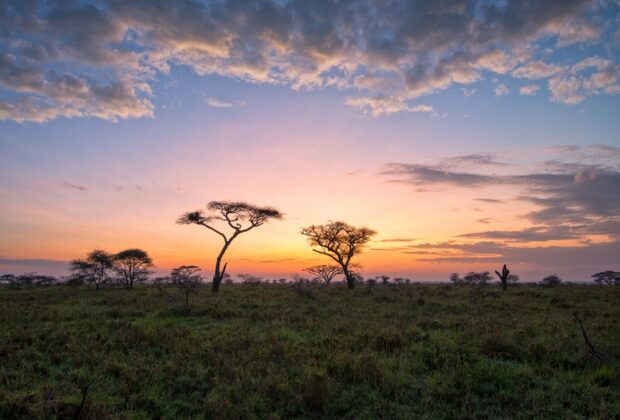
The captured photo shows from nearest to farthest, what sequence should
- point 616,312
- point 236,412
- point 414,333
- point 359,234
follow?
1. point 236,412
2. point 414,333
3. point 616,312
4. point 359,234

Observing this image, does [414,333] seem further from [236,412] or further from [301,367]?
[236,412]

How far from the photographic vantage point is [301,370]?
28.3 feet

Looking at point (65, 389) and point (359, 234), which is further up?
point (359, 234)

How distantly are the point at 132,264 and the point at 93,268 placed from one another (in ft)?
13.1

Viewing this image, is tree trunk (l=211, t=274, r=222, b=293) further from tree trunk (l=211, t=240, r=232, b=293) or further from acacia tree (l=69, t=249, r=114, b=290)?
acacia tree (l=69, t=249, r=114, b=290)

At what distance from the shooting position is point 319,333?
→ 42.7ft

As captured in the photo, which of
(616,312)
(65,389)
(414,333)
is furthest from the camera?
(616,312)

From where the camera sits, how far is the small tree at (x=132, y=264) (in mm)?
42812

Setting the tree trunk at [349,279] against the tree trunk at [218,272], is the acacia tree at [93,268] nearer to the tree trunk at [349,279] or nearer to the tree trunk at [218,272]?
the tree trunk at [218,272]

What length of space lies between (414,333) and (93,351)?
9.89 meters

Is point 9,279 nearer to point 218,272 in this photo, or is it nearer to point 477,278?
point 218,272

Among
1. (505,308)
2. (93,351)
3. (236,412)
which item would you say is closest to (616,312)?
(505,308)

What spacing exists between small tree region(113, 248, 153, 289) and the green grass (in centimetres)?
2922

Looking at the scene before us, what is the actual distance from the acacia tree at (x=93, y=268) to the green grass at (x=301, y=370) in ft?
96.2
